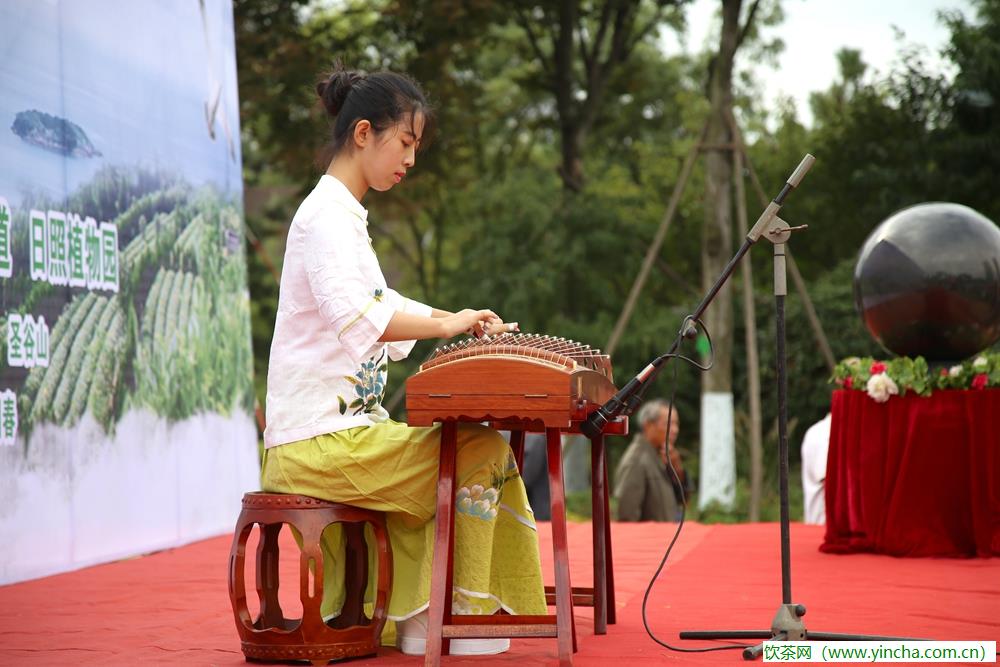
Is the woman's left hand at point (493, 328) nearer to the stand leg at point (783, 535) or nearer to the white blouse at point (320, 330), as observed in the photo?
the white blouse at point (320, 330)

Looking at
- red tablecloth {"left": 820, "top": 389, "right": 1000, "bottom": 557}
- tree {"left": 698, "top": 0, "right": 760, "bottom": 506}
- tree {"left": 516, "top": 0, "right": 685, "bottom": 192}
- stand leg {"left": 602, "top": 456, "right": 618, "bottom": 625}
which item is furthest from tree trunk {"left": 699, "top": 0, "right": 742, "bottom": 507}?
stand leg {"left": 602, "top": 456, "right": 618, "bottom": 625}

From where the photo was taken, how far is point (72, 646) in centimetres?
355

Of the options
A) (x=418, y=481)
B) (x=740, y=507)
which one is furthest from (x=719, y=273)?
(x=418, y=481)

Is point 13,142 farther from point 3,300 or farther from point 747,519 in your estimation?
point 747,519

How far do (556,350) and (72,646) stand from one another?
162 centimetres

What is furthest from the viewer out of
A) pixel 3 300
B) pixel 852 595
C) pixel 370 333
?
pixel 3 300

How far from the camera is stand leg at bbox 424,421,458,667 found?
10.0ft

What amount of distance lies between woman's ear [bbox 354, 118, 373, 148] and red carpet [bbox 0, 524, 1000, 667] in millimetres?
1387

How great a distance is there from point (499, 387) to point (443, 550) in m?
0.44

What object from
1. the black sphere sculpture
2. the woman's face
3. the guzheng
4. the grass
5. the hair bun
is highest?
the hair bun

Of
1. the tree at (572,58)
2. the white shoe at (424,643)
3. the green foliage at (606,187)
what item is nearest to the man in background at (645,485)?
the white shoe at (424,643)

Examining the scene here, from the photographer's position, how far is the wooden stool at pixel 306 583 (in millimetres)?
3219

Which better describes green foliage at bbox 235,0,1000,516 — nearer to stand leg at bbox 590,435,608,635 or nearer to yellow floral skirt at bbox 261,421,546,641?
stand leg at bbox 590,435,608,635

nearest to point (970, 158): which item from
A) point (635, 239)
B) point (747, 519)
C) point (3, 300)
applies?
point (635, 239)
